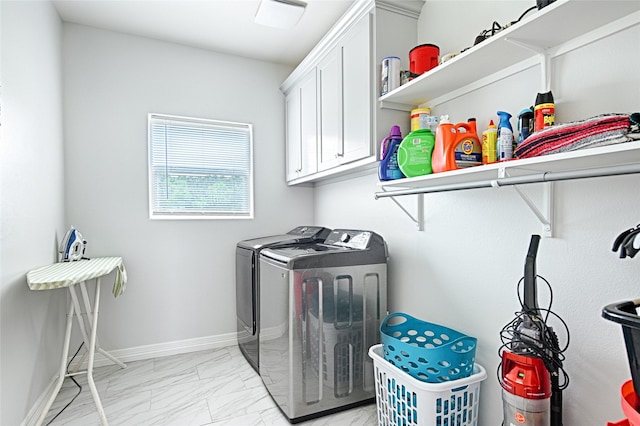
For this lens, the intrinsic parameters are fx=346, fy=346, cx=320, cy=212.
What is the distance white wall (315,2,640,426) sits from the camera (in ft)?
3.74

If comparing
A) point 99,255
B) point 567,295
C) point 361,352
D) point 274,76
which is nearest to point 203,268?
point 99,255

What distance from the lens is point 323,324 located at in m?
Answer: 1.94

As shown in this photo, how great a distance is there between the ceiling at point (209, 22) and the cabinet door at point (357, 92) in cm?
46

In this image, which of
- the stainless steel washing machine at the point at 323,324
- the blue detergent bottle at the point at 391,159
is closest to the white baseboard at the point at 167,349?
the stainless steel washing machine at the point at 323,324

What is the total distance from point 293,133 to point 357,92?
1114mm

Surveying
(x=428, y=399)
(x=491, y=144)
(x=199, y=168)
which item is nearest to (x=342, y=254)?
A: (x=428, y=399)

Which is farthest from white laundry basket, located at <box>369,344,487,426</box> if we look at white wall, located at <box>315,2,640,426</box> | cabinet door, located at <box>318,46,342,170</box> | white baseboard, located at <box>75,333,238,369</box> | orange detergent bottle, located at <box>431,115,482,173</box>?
white baseboard, located at <box>75,333,238,369</box>

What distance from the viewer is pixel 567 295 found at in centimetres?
128

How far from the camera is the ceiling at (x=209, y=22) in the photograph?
94.2 inches

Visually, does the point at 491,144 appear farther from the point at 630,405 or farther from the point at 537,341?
the point at 630,405

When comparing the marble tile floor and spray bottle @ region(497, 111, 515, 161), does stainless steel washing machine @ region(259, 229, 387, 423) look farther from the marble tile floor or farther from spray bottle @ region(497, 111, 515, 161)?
spray bottle @ region(497, 111, 515, 161)

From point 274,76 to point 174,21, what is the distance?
0.97 m

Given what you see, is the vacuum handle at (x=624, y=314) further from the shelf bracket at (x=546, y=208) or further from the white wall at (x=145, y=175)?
the white wall at (x=145, y=175)

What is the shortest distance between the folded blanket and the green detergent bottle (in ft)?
1.41
